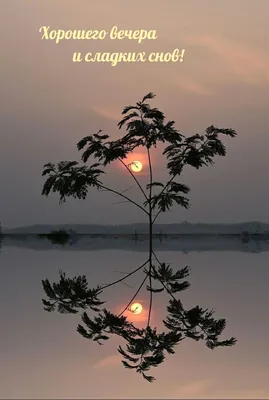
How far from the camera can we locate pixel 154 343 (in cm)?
282

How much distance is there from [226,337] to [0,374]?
1.20 meters

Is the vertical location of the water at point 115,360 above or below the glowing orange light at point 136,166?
below

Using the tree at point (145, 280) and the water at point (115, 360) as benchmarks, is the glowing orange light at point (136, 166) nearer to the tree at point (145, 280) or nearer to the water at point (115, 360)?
the tree at point (145, 280)

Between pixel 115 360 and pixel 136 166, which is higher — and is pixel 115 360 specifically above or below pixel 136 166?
below

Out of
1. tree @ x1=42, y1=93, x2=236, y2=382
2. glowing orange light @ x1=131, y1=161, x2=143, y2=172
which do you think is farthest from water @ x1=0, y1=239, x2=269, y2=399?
glowing orange light @ x1=131, y1=161, x2=143, y2=172

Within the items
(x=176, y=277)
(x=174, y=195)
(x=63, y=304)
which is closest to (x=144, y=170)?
(x=174, y=195)

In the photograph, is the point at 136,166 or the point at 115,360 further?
the point at 136,166

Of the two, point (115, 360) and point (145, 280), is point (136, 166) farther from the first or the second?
point (115, 360)

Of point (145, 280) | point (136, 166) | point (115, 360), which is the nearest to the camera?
point (115, 360)

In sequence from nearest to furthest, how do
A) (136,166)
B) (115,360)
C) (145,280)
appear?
(115,360), (145,280), (136,166)

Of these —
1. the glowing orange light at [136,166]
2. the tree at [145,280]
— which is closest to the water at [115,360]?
the tree at [145,280]

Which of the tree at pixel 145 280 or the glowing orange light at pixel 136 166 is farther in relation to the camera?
the glowing orange light at pixel 136 166

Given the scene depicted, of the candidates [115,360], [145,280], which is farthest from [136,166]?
[115,360]

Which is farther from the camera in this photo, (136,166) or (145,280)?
(136,166)
